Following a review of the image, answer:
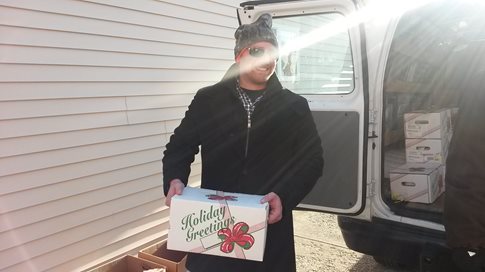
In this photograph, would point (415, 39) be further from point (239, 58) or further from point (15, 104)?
point (15, 104)

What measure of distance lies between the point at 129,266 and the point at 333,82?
2244 mm

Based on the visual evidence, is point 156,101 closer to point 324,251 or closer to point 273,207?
point 324,251

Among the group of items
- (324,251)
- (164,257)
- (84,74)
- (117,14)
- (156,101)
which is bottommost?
(324,251)

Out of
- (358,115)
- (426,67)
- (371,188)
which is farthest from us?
(426,67)

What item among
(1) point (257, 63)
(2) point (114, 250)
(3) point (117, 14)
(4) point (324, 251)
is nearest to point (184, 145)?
(1) point (257, 63)

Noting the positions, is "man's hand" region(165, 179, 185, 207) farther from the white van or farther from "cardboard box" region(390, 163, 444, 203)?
"cardboard box" region(390, 163, 444, 203)

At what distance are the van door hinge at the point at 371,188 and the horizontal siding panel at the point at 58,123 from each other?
7.31 ft

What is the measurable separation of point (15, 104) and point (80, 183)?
0.85 meters

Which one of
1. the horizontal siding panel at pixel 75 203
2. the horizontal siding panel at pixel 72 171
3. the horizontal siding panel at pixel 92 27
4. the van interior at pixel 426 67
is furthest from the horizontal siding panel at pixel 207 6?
the van interior at pixel 426 67

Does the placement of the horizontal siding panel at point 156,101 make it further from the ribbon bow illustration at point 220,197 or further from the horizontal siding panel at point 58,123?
the ribbon bow illustration at point 220,197

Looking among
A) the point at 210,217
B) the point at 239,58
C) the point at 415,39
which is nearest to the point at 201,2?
the point at 415,39

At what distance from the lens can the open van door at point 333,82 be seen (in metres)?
2.75

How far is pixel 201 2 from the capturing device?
4586 millimetres

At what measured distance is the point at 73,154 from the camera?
347cm
